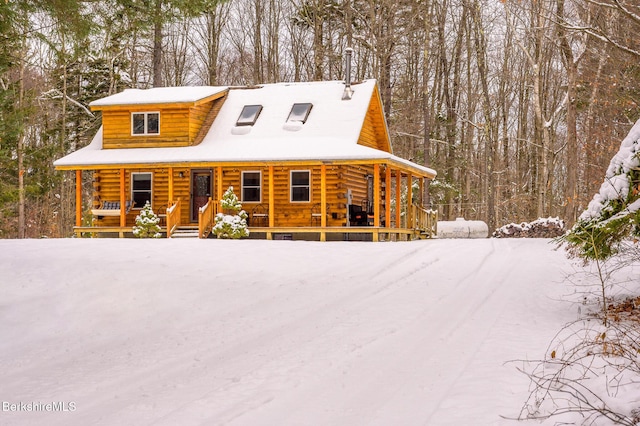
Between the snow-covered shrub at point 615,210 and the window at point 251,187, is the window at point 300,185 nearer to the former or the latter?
the window at point 251,187

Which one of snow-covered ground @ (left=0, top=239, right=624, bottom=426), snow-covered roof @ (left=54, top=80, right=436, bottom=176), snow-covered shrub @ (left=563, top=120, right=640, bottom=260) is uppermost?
snow-covered roof @ (left=54, top=80, right=436, bottom=176)

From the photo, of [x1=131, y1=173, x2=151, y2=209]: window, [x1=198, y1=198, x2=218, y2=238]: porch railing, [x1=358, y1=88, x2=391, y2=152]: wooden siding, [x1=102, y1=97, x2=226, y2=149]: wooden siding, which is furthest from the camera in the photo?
[x1=358, y1=88, x2=391, y2=152]: wooden siding

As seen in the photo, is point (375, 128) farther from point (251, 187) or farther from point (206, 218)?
point (206, 218)

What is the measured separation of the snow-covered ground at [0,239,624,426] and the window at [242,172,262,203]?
410 inches

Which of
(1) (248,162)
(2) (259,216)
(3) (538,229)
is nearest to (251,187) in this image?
(2) (259,216)

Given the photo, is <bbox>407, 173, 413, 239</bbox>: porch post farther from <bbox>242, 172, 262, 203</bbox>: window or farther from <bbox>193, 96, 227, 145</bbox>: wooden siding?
<bbox>193, 96, 227, 145</bbox>: wooden siding

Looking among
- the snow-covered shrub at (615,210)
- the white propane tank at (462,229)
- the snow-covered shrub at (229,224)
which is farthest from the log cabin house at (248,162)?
the snow-covered shrub at (615,210)

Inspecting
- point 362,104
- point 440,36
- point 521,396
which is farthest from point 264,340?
point 440,36

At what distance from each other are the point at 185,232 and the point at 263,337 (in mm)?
15963

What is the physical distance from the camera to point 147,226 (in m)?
22.8

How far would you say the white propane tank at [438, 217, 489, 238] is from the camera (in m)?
28.1

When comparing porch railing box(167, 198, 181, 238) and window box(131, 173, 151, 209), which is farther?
window box(131, 173, 151, 209)

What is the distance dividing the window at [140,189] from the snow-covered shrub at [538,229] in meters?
13.7

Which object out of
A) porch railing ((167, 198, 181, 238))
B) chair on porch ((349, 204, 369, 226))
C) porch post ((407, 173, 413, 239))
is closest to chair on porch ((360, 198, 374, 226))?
chair on porch ((349, 204, 369, 226))
